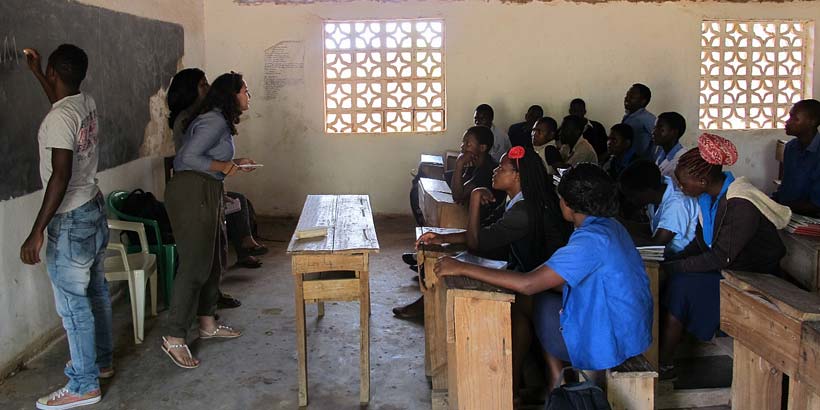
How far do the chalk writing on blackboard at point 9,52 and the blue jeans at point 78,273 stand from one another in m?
1.05

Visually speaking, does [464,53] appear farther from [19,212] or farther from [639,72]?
[19,212]

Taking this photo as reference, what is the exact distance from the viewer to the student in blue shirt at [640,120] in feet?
Result: 22.1

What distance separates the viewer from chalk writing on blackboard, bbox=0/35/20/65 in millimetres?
→ 4035

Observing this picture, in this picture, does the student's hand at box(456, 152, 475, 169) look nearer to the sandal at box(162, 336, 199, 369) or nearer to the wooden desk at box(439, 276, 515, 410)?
the sandal at box(162, 336, 199, 369)

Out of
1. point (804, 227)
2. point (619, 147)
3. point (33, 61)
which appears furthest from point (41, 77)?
point (619, 147)

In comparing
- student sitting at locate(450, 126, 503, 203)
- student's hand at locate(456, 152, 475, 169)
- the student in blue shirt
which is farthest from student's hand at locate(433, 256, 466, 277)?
the student in blue shirt

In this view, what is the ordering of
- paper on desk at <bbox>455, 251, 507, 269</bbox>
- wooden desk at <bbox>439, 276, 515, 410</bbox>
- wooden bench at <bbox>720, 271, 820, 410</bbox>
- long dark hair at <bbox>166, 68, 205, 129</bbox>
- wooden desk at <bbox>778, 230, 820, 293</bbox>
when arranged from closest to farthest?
wooden bench at <bbox>720, 271, 820, 410</bbox>
wooden desk at <bbox>439, 276, 515, 410</bbox>
paper on desk at <bbox>455, 251, 507, 269</bbox>
wooden desk at <bbox>778, 230, 820, 293</bbox>
long dark hair at <bbox>166, 68, 205, 129</bbox>

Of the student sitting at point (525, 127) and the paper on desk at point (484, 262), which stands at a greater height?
the student sitting at point (525, 127)

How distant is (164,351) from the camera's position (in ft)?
14.2

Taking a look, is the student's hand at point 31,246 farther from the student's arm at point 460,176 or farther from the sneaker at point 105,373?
the student's arm at point 460,176

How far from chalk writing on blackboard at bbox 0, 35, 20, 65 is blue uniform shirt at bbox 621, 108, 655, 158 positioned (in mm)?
4746

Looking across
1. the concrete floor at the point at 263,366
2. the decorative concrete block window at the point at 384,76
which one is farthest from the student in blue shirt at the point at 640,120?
the concrete floor at the point at 263,366

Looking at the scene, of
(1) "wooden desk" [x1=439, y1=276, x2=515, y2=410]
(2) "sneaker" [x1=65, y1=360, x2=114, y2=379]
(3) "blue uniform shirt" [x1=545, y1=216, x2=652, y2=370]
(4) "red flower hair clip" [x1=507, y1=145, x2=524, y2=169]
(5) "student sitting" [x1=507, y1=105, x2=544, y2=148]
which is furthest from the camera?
(5) "student sitting" [x1=507, y1=105, x2=544, y2=148]

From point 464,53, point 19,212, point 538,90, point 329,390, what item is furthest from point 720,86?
point 19,212
